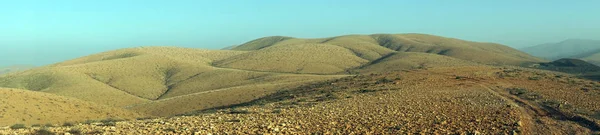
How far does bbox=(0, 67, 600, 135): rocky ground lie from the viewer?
14164 millimetres

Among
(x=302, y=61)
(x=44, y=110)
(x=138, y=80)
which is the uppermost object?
(x=302, y=61)

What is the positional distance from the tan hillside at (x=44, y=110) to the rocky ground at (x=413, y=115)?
35.1 feet

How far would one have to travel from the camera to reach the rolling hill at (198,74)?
4522cm

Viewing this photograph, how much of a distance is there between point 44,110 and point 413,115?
23.1 metres

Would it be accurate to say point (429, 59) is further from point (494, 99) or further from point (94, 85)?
point (494, 99)

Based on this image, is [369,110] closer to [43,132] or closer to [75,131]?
[75,131]

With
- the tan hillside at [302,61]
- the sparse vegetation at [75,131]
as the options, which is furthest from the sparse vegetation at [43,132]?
the tan hillside at [302,61]

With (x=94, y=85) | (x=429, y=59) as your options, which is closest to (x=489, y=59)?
(x=429, y=59)

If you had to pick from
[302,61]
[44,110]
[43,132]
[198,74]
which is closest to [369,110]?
[43,132]

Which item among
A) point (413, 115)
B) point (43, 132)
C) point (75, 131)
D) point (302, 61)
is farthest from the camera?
point (302, 61)

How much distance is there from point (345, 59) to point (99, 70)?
5892 centimetres

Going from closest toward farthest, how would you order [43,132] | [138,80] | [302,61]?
1. [43,132]
2. [138,80]
3. [302,61]

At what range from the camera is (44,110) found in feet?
88.1

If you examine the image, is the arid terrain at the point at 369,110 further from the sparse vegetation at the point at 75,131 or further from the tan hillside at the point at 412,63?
the tan hillside at the point at 412,63
